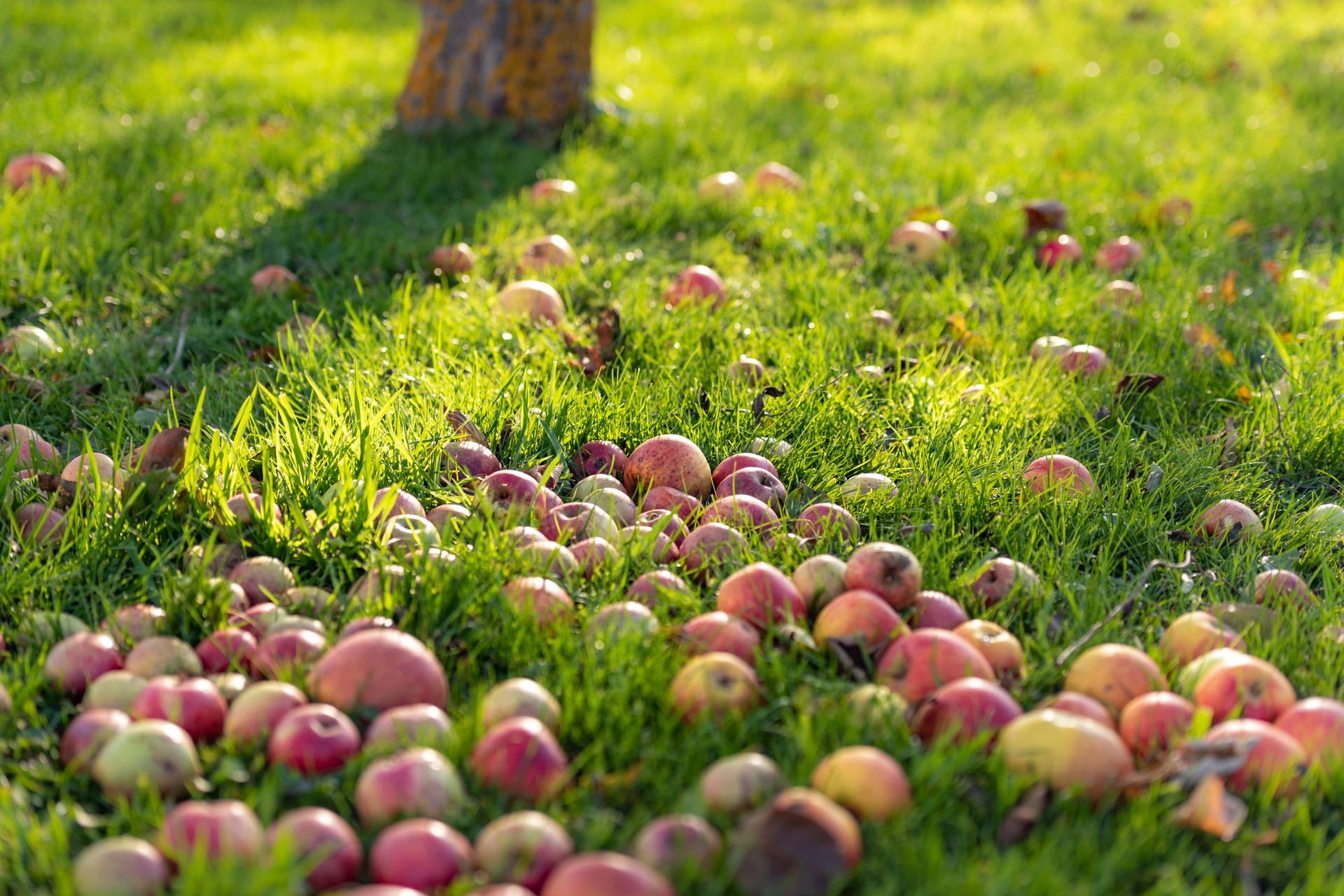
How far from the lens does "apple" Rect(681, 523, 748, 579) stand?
2.43 metres

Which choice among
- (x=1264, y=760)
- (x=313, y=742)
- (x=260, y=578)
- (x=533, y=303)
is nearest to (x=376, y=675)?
(x=313, y=742)

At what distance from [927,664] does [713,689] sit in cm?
37

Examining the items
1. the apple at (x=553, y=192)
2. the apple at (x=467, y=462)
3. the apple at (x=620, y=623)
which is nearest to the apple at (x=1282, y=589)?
the apple at (x=620, y=623)

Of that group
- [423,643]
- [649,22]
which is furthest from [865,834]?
[649,22]

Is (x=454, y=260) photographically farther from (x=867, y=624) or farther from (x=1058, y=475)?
(x=867, y=624)

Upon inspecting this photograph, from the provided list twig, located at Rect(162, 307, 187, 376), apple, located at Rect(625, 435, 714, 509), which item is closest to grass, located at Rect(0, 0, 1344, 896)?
twig, located at Rect(162, 307, 187, 376)

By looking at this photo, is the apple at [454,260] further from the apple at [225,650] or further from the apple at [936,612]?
the apple at [936,612]

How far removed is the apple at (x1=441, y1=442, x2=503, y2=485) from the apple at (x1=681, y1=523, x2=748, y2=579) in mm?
559

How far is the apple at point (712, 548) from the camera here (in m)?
2.43

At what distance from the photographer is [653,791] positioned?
6.14 feet

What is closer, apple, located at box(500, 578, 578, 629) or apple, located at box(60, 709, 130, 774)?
apple, located at box(60, 709, 130, 774)

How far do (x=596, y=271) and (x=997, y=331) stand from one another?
135cm

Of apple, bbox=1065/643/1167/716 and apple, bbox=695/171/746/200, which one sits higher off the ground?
apple, bbox=695/171/746/200

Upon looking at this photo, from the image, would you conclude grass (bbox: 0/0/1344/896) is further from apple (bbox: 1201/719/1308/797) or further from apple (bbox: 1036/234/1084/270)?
apple (bbox: 1036/234/1084/270)
